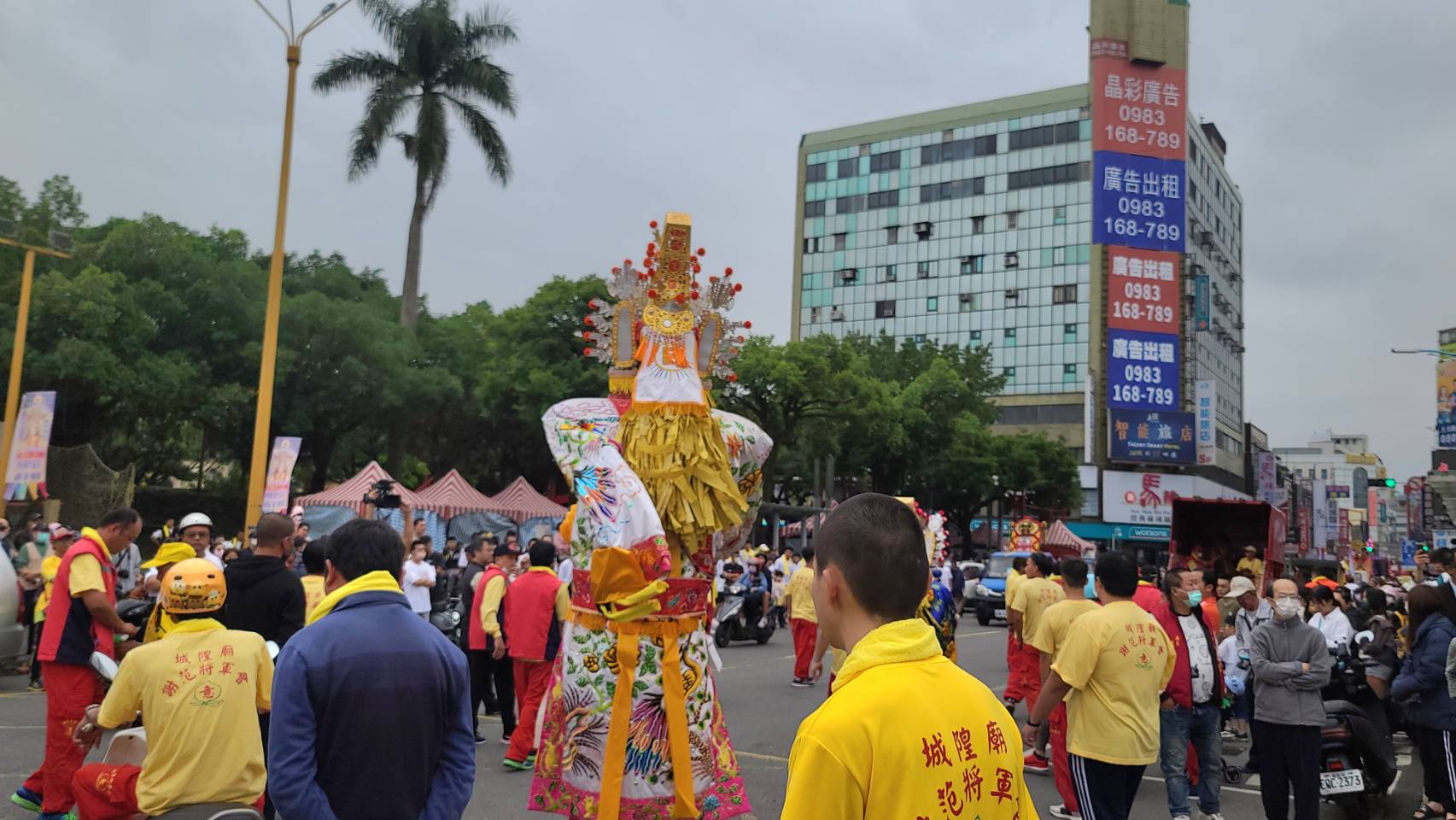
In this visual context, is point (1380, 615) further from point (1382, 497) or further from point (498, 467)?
point (1382, 497)

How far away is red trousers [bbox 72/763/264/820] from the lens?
4.09m

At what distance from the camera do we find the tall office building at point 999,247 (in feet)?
187

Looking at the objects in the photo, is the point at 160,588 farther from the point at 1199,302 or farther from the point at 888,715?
the point at 1199,302

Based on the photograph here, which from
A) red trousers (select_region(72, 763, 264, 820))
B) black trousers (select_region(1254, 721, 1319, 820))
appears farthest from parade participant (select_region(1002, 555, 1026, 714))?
red trousers (select_region(72, 763, 264, 820))

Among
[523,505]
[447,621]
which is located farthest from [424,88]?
[447,621]

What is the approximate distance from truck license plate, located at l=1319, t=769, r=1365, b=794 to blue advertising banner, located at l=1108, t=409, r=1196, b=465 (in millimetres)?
41722

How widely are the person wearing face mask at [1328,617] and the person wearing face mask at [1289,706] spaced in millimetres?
3997

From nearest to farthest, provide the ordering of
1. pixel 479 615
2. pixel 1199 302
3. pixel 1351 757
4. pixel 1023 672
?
pixel 1351 757
pixel 479 615
pixel 1023 672
pixel 1199 302

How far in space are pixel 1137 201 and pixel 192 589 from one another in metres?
46.5

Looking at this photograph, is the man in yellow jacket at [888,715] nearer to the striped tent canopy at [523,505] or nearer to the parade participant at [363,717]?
the parade participant at [363,717]

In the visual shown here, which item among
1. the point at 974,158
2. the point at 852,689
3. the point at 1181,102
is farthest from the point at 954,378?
the point at 852,689

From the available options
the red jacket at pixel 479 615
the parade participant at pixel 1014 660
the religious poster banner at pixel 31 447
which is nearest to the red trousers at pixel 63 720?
the red jacket at pixel 479 615

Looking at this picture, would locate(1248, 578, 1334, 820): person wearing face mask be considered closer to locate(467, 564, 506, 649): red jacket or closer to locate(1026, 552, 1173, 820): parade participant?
locate(1026, 552, 1173, 820): parade participant

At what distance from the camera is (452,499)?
2567 cm
